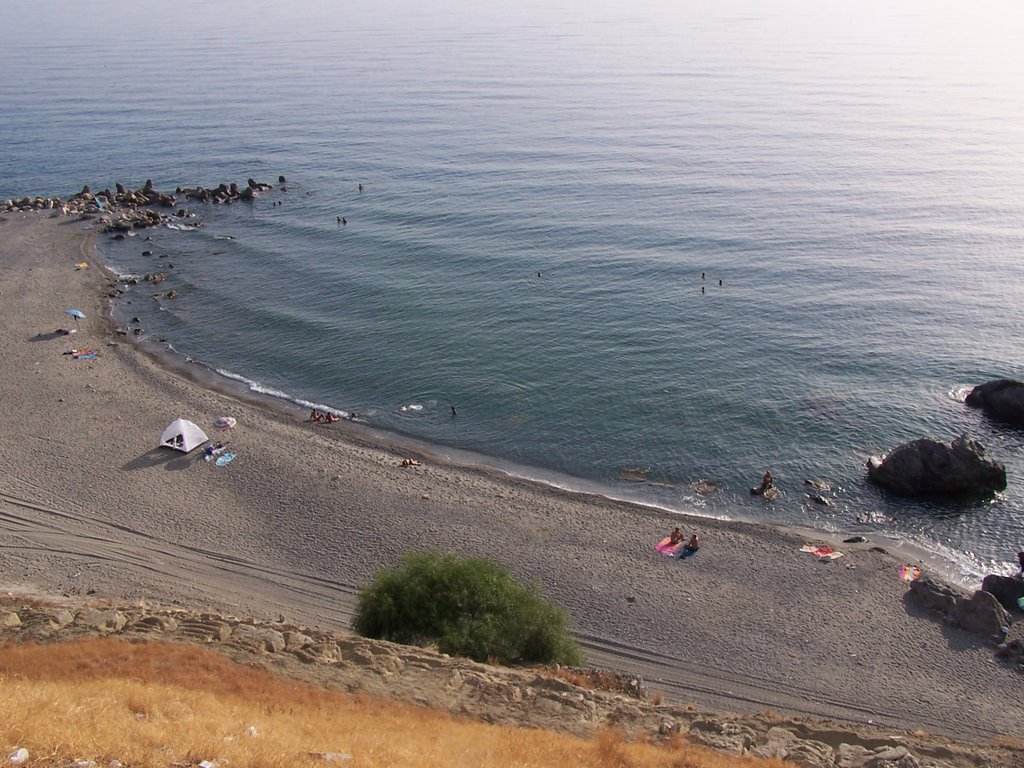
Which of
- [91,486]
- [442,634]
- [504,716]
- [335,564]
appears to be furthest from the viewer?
[91,486]

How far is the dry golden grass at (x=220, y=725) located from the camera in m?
17.6

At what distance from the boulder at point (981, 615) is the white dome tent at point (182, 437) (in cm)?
3989

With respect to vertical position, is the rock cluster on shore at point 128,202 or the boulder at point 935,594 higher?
the rock cluster on shore at point 128,202

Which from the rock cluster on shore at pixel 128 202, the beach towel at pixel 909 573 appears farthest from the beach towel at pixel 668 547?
the rock cluster on shore at pixel 128 202

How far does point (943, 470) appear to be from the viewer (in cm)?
4341

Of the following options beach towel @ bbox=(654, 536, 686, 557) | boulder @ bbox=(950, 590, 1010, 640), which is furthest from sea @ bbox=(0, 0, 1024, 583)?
boulder @ bbox=(950, 590, 1010, 640)

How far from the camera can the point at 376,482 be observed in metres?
46.1

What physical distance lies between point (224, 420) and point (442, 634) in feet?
93.4

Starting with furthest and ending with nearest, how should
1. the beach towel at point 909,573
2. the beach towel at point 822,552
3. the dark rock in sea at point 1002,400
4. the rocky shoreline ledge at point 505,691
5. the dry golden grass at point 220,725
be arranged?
the dark rock in sea at point 1002,400, the beach towel at point 822,552, the beach towel at point 909,573, the rocky shoreline ledge at point 505,691, the dry golden grass at point 220,725

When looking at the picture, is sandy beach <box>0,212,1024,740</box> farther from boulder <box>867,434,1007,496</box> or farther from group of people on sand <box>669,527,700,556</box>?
boulder <box>867,434,1007,496</box>

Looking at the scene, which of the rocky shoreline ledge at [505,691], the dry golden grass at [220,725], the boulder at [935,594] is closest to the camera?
the dry golden grass at [220,725]

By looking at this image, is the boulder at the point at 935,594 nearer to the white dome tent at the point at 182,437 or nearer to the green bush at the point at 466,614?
the green bush at the point at 466,614

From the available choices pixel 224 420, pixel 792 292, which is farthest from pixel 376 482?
pixel 792 292

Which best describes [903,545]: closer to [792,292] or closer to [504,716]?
[504,716]
